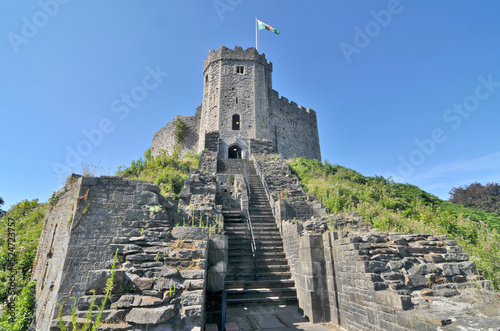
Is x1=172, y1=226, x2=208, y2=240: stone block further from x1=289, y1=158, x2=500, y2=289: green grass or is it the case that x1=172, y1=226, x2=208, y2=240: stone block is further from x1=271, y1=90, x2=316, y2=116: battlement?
x1=271, y1=90, x2=316, y2=116: battlement

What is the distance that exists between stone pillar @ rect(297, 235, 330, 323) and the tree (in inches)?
1040

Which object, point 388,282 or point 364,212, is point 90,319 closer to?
point 388,282

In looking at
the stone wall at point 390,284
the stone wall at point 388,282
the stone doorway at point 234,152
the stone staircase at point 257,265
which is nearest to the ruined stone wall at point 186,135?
the stone doorway at point 234,152

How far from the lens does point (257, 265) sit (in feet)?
27.9

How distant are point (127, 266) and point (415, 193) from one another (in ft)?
54.7

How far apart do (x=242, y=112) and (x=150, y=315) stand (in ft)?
73.6

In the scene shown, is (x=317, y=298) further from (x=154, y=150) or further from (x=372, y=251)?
(x=154, y=150)

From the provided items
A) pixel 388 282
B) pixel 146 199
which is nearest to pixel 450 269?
pixel 388 282

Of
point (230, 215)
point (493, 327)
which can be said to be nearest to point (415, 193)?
point (230, 215)

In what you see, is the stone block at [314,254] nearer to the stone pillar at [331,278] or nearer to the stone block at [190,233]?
the stone pillar at [331,278]

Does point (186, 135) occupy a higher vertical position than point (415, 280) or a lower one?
higher

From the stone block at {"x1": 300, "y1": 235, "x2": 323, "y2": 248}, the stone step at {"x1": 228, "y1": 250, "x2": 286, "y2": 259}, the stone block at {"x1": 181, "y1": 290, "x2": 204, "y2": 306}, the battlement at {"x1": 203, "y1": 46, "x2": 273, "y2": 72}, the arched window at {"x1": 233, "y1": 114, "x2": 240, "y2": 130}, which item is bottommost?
the stone block at {"x1": 181, "y1": 290, "x2": 204, "y2": 306}

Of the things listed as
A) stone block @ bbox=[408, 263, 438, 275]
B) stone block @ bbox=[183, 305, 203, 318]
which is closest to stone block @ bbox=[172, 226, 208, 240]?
stone block @ bbox=[183, 305, 203, 318]

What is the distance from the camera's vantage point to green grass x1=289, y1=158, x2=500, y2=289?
301 inches
